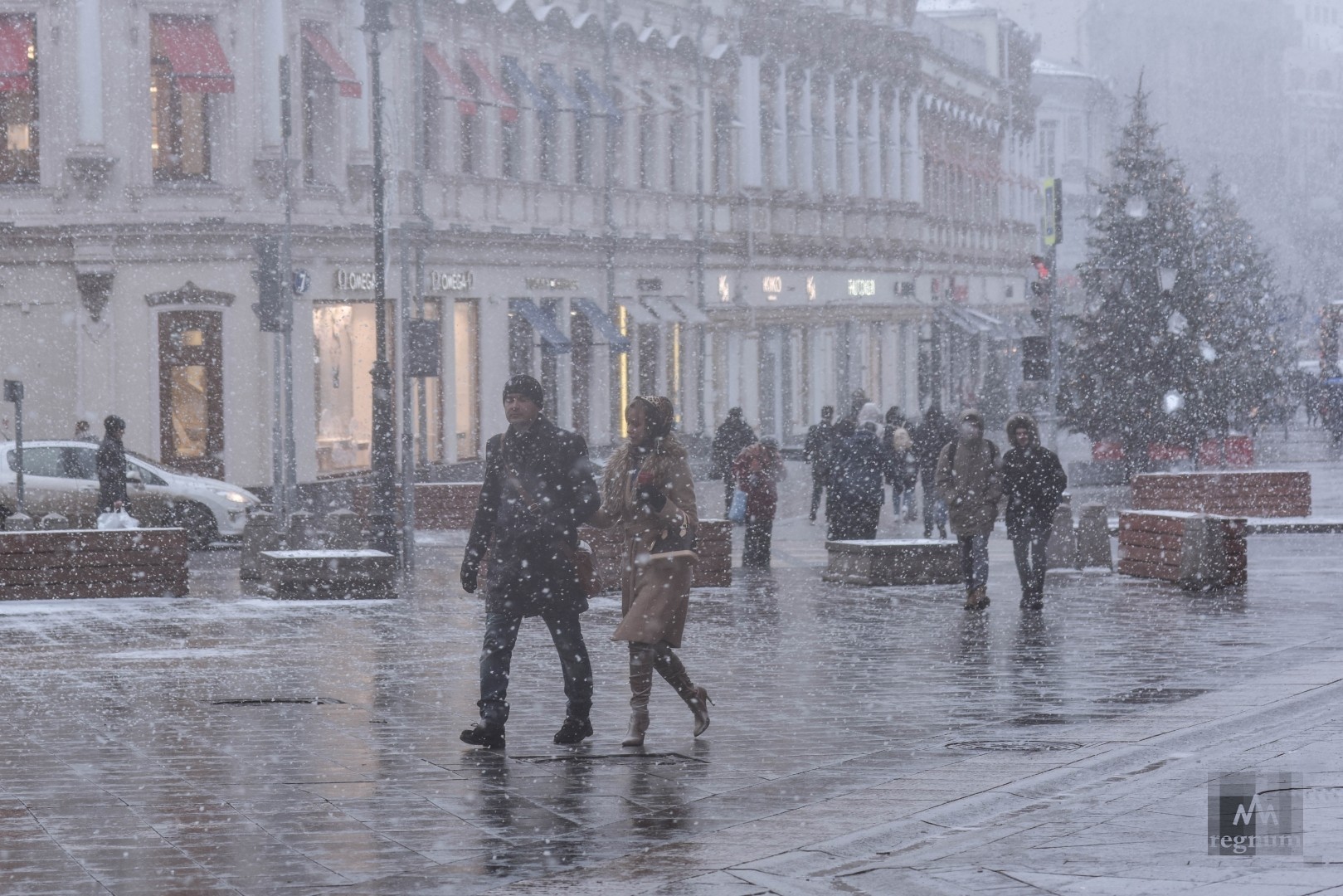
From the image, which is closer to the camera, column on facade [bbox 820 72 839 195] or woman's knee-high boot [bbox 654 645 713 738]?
woman's knee-high boot [bbox 654 645 713 738]

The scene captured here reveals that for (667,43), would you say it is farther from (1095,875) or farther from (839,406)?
(1095,875)

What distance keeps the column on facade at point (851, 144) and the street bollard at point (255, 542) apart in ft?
139

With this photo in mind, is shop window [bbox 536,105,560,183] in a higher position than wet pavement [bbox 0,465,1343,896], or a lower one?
higher

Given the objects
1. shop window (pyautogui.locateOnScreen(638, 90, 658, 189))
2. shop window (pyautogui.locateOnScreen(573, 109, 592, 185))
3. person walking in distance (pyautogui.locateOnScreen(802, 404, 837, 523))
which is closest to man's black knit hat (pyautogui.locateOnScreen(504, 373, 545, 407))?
person walking in distance (pyautogui.locateOnScreen(802, 404, 837, 523))

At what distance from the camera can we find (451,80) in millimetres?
41656

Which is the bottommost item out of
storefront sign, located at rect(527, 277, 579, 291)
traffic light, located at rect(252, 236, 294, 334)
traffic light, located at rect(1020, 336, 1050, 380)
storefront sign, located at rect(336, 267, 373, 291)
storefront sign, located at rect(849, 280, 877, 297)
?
traffic light, located at rect(1020, 336, 1050, 380)

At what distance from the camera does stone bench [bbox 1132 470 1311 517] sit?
3036cm

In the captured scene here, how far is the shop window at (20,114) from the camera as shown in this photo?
36594 mm

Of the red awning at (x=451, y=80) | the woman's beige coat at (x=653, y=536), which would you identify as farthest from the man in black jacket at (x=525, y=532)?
the red awning at (x=451, y=80)

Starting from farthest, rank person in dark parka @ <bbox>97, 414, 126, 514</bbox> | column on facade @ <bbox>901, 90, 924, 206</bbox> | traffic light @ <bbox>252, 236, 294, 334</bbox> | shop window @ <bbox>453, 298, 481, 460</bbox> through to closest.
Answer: column on facade @ <bbox>901, 90, 924, 206</bbox> < shop window @ <bbox>453, 298, 481, 460</bbox> < traffic light @ <bbox>252, 236, 294, 334</bbox> < person in dark parka @ <bbox>97, 414, 126, 514</bbox>

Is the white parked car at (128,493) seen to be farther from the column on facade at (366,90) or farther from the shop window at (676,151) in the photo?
the shop window at (676,151)

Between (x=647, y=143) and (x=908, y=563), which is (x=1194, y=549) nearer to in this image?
(x=908, y=563)

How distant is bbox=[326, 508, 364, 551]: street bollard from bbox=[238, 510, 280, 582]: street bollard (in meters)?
0.56

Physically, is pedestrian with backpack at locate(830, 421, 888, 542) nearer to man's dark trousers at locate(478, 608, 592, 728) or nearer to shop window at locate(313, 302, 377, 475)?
man's dark trousers at locate(478, 608, 592, 728)
